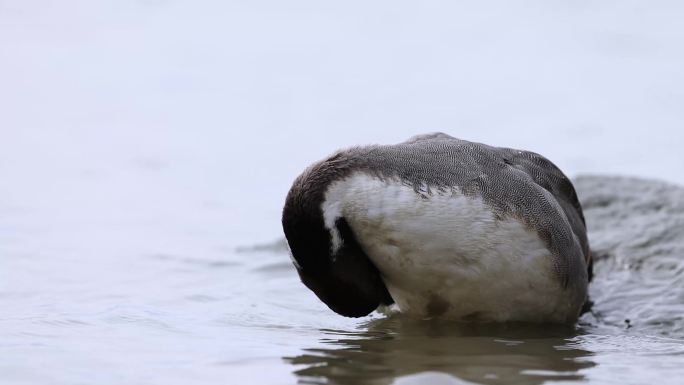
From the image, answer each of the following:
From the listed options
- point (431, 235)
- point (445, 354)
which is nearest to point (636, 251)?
point (431, 235)

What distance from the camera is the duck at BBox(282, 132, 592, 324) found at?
623cm

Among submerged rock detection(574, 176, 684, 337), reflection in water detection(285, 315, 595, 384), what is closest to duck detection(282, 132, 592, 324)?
reflection in water detection(285, 315, 595, 384)

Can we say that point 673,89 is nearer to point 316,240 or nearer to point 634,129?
point 634,129

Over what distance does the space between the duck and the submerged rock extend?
0.72 m

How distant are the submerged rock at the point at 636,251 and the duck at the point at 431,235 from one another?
28.5 inches

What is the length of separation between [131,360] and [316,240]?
1.11 m

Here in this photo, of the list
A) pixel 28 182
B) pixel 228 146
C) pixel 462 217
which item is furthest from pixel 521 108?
pixel 462 217

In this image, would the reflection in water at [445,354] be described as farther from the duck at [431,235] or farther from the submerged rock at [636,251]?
the submerged rock at [636,251]

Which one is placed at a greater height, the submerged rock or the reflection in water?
the submerged rock

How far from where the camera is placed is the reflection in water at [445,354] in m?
5.41

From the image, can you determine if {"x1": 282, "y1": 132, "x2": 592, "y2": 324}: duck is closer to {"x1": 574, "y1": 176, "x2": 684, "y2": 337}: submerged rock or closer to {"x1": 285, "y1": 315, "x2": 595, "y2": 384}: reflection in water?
{"x1": 285, "y1": 315, "x2": 595, "y2": 384}: reflection in water

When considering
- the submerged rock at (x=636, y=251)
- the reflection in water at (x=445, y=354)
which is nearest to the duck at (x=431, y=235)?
the reflection in water at (x=445, y=354)

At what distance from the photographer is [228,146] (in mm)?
12797

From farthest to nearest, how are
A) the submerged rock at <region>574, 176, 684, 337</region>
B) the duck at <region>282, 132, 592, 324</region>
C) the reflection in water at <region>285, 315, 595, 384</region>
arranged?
the submerged rock at <region>574, 176, 684, 337</region> < the duck at <region>282, 132, 592, 324</region> < the reflection in water at <region>285, 315, 595, 384</region>
